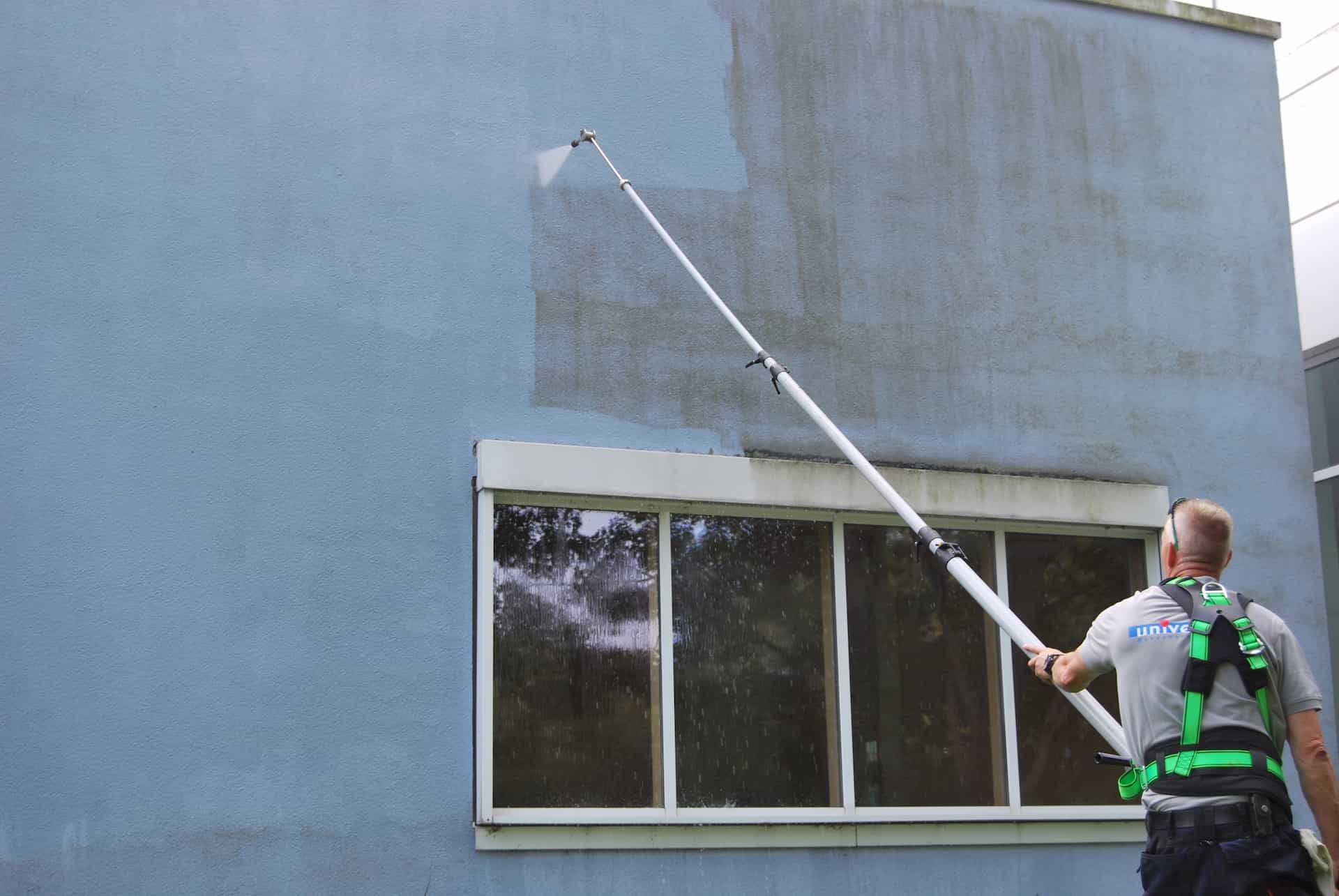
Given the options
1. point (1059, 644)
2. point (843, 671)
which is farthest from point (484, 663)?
point (1059, 644)

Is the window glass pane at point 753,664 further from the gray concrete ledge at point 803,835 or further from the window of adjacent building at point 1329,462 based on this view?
the window of adjacent building at point 1329,462

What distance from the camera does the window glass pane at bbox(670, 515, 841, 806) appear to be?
751 centimetres

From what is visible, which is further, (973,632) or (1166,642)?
(973,632)

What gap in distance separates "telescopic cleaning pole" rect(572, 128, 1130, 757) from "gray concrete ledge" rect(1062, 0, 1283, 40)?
3.42 metres

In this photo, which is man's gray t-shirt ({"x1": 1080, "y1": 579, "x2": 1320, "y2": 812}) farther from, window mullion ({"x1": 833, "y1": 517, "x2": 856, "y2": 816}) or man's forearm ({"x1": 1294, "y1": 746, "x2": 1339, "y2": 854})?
window mullion ({"x1": 833, "y1": 517, "x2": 856, "y2": 816})

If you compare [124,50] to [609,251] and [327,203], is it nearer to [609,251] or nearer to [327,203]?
[327,203]

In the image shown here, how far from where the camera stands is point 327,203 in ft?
23.8

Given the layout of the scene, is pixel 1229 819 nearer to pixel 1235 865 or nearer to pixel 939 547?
pixel 1235 865

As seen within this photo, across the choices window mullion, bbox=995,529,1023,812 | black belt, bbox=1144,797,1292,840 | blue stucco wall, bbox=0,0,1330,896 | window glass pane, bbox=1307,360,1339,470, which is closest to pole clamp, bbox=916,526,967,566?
black belt, bbox=1144,797,1292,840

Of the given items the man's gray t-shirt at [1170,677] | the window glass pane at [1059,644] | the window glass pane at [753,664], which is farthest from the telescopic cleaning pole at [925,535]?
the window glass pane at [1059,644]

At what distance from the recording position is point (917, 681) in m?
8.11

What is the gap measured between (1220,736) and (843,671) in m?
3.49

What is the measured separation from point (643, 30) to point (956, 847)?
449 centimetres

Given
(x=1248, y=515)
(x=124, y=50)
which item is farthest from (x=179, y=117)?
(x=1248, y=515)
